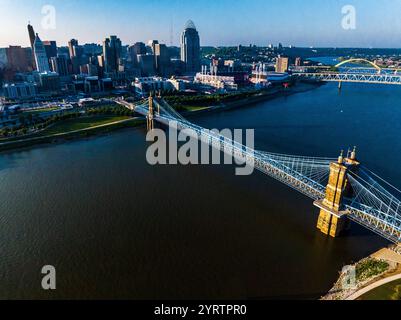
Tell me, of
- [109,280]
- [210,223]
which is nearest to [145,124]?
[210,223]

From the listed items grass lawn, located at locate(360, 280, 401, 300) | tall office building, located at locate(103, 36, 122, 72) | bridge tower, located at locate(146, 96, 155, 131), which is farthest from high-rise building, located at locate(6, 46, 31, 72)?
grass lawn, located at locate(360, 280, 401, 300)

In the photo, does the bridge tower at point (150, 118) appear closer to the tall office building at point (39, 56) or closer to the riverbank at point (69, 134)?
the riverbank at point (69, 134)

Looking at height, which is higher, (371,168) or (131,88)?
(131,88)

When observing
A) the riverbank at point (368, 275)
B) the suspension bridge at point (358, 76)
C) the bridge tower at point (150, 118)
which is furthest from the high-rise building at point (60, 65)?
the riverbank at point (368, 275)

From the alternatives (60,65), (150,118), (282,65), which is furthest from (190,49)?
(150,118)

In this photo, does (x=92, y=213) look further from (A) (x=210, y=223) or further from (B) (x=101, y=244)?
(A) (x=210, y=223)
